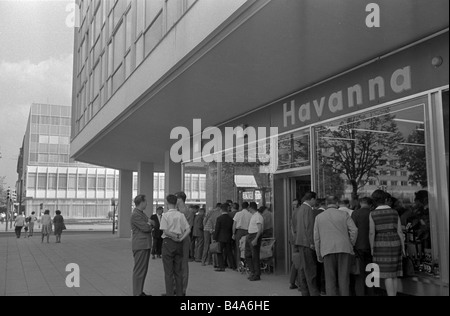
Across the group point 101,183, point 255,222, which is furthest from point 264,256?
point 101,183

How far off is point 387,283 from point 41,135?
2716 inches

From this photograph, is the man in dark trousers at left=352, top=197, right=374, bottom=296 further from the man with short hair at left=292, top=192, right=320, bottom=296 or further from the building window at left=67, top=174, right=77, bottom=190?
the building window at left=67, top=174, right=77, bottom=190

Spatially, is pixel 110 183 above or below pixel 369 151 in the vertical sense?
above

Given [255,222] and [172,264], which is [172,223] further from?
[255,222]

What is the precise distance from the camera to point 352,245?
681 centimetres

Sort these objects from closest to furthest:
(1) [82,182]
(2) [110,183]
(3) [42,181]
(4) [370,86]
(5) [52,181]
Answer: (4) [370,86]
(3) [42,181]
(5) [52,181]
(1) [82,182]
(2) [110,183]

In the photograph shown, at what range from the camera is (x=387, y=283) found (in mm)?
6609

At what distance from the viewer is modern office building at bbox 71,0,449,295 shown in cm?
651

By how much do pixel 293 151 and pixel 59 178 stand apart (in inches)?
2414

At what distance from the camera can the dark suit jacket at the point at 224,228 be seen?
1077 cm

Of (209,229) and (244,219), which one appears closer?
(244,219)

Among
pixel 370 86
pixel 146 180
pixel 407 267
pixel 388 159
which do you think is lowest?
pixel 407 267

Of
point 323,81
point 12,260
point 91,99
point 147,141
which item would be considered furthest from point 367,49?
point 91,99

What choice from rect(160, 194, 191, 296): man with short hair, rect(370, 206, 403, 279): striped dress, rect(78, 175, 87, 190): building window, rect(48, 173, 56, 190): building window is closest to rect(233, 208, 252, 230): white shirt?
rect(160, 194, 191, 296): man with short hair
